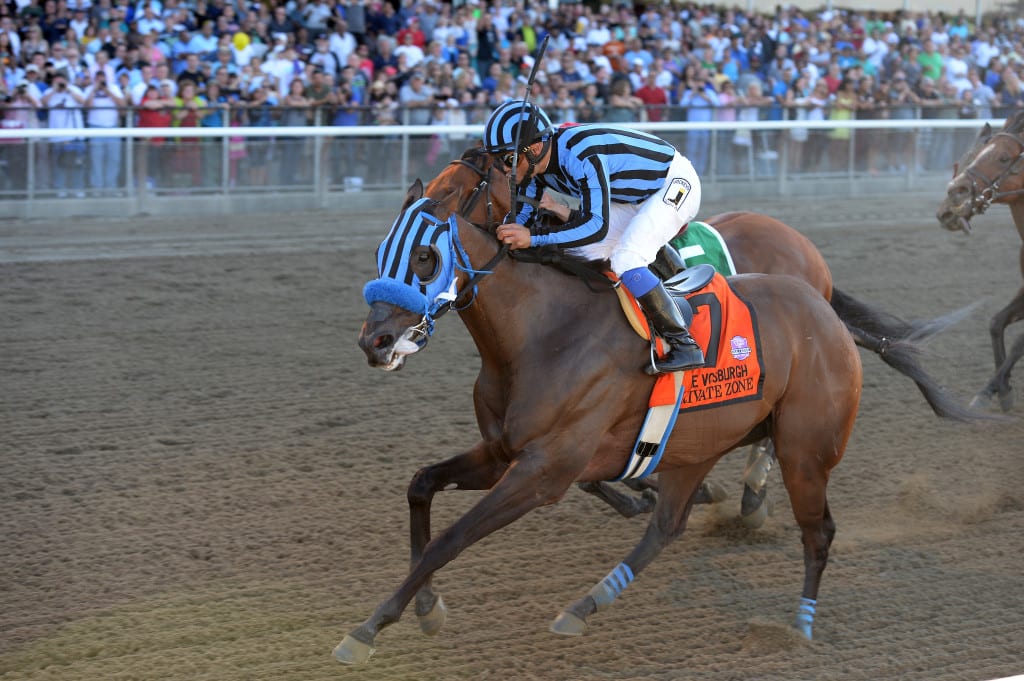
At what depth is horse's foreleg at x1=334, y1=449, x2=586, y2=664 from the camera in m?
3.75

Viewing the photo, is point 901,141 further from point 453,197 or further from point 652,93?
point 453,197

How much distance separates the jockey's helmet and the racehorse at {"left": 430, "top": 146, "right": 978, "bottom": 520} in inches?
2.2

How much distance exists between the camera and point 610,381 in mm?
4113

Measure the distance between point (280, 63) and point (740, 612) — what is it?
9.41 m

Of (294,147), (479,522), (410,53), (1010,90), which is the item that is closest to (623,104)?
(410,53)

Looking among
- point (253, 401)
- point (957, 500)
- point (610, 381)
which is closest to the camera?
point (610, 381)

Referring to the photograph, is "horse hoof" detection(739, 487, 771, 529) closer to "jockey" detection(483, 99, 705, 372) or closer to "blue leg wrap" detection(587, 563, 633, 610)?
"blue leg wrap" detection(587, 563, 633, 610)

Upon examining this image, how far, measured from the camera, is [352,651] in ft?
12.2

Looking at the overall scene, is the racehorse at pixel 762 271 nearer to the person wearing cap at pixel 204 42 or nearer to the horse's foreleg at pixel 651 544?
the horse's foreleg at pixel 651 544

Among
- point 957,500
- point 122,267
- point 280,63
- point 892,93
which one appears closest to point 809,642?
point 957,500

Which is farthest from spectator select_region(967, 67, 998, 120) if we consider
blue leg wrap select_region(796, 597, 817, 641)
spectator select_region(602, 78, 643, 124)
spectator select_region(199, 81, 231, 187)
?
blue leg wrap select_region(796, 597, 817, 641)

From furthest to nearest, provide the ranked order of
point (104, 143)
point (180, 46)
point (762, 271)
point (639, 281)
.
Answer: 1. point (180, 46)
2. point (104, 143)
3. point (762, 271)
4. point (639, 281)

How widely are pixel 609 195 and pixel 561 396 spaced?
745mm

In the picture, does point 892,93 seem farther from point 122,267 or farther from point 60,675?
point 60,675
